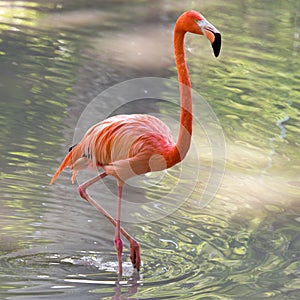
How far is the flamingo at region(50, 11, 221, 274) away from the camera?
439 centimetres

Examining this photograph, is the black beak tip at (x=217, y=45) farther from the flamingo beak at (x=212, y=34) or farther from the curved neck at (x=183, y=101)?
the curved neck at (x=183, y=101)

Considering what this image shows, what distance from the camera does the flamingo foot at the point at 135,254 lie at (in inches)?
182

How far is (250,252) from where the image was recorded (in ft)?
16.2

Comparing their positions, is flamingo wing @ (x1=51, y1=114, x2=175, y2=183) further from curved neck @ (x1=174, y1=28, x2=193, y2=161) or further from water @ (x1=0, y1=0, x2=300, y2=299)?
water @ (x1=0, y1=0, x2=300, y2=299)

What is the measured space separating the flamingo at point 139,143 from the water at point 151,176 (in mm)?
362

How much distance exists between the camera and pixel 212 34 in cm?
409

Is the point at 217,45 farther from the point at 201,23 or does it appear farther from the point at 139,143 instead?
the point at 139,143

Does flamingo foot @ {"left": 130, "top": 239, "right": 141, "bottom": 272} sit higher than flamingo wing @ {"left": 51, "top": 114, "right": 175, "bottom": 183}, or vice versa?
flamingo wing @ {"left": 51, "top": 114, "right": 175, "bottom": 183}

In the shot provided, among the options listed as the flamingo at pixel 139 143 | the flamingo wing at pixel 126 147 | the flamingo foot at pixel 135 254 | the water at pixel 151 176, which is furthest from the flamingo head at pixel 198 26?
the water at pixel 151 176

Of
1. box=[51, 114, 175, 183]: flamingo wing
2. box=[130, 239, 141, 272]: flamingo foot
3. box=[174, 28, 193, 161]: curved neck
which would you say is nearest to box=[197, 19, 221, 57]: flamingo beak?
box=[174, 28, 193, 161]: curved neck

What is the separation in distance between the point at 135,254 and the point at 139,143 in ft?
2.14

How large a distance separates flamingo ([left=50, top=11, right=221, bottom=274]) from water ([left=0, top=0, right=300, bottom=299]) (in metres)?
0.36

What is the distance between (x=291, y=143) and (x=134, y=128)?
269cm

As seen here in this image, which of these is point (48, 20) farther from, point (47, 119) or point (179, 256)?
point (179, 256)
